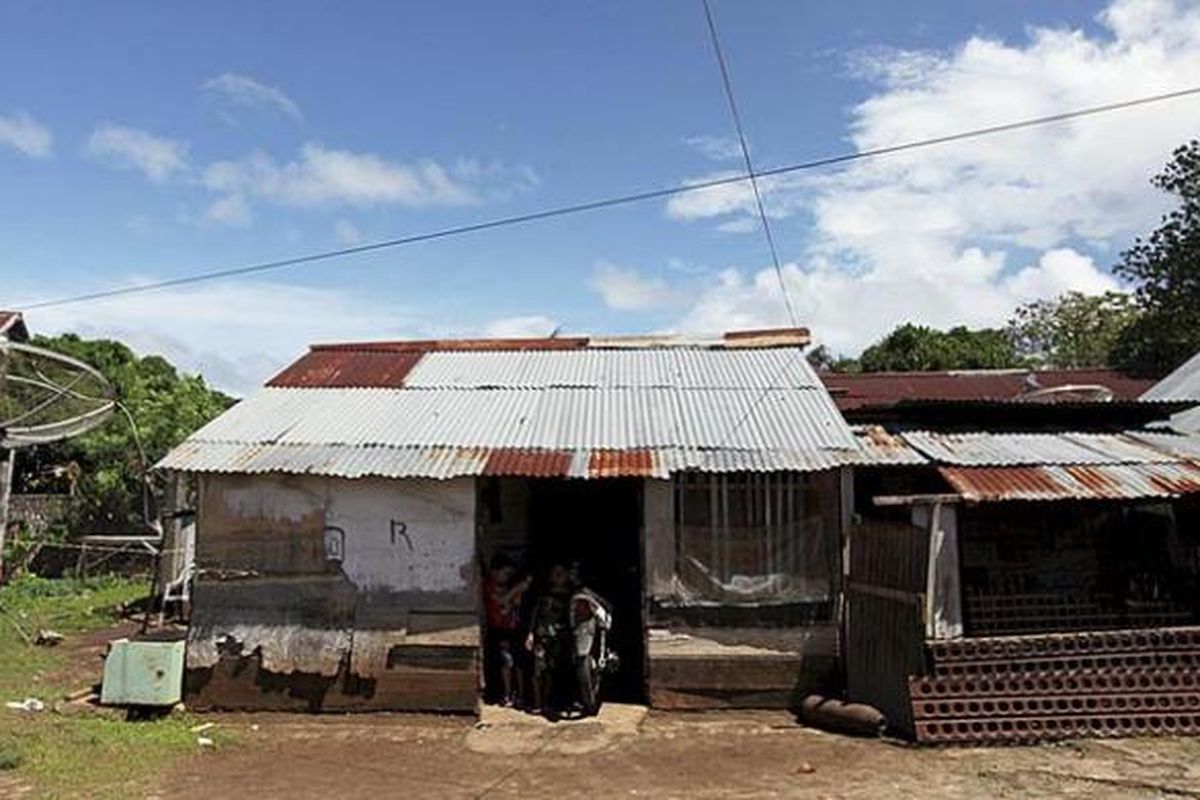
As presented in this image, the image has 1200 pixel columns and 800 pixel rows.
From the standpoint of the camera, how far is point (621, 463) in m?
9.55

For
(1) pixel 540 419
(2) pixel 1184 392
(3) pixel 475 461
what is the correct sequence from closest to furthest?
(3) pixel 475 461 → (1) pixel 540 419 → (2) pixel 1184 392

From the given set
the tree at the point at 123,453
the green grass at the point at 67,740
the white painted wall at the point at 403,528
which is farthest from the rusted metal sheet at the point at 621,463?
the tree at the point at 123,453

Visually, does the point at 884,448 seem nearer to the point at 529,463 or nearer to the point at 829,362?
the point at 529,463

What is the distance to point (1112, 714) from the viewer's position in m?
8.50

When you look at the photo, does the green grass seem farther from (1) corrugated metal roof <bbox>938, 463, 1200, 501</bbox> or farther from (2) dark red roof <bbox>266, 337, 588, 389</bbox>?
(1) corrugated metal roof <bbox>938, 463, 1200, 501</bbox>

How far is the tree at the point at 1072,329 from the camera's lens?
35.5 metres

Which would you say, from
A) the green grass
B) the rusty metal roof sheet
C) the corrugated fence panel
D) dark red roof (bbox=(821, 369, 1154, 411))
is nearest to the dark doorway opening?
the corrugated fence panel

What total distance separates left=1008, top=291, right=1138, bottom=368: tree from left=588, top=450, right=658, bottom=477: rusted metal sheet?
1153 inches

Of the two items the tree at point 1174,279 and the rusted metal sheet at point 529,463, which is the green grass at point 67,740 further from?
the tree at point 1174,279

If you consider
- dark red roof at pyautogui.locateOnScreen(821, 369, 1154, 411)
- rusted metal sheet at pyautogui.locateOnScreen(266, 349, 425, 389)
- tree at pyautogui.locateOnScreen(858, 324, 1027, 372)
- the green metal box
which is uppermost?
tree at pyautogui.locateOnScreen(858, 324, 1027, 372)

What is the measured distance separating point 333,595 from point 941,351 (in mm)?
30103

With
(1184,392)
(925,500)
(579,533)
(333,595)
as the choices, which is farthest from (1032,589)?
(333,595)

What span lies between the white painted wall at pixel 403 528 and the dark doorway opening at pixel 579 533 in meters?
1.13

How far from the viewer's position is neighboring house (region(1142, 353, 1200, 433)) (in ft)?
42.5
